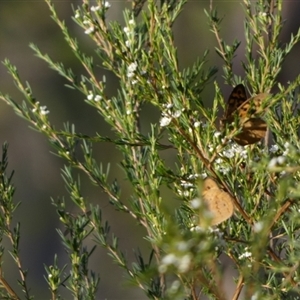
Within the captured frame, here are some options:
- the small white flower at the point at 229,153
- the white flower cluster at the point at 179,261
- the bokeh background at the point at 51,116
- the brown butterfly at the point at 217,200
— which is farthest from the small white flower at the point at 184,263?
the bokeh background at the point at 51,116

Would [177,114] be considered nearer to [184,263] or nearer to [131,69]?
[131,69]

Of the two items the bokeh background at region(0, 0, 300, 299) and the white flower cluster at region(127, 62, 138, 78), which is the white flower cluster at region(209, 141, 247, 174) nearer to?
the white flower cluster at region(127, 62, 138, 78)

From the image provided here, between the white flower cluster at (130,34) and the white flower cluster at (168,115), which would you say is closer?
the white flower cluster at (168,115)

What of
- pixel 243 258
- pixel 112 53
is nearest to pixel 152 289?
pixel 243 258

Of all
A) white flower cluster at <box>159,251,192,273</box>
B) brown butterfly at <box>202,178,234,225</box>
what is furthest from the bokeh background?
white flower cluster at <box>159,251,192,273</box>

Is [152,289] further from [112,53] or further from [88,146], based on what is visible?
[112,53]

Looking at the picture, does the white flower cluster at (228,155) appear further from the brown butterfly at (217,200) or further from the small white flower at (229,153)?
the brown butterfly at (217,200)

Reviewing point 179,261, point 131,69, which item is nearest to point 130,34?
point 131,69

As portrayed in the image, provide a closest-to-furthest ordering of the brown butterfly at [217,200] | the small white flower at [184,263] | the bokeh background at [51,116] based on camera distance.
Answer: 1. the small white flower at [184,263]
2. the brown butterfly at [217,200]
3. the bokeh background at [51,116]
